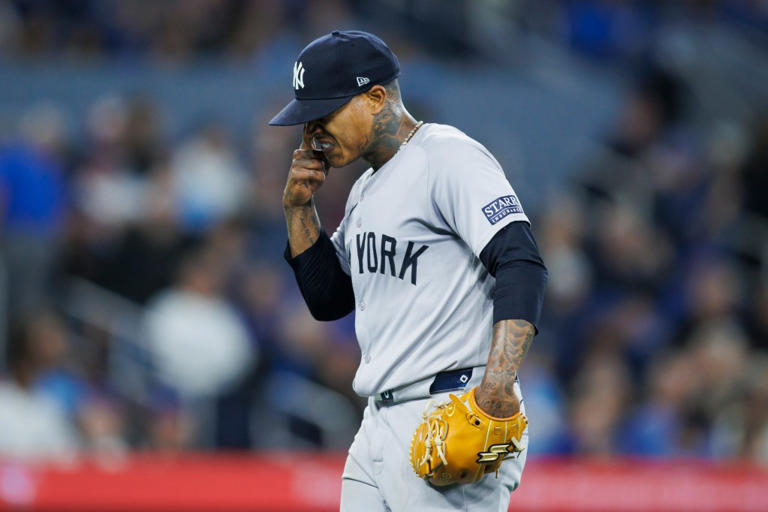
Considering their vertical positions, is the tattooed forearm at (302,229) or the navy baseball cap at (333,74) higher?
the navy baseball cap at (333,74)

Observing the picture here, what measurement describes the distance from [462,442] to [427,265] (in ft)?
1.66

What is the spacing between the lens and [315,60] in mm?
3223

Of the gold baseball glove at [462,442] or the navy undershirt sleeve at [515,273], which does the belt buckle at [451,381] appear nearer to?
the gold baseball glove at [462,442]

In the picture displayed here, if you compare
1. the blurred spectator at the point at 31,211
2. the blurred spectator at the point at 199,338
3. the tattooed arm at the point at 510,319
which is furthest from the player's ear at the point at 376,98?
the blurred spectator at the point at 31,211

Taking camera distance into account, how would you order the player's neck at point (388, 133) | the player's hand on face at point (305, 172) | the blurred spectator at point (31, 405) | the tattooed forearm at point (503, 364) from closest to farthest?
the tattooed forearm at point (503, 364) → the player's neck at point (388, 133) → the player's hand on face at point (305, 172) → the blurred spectator at point (31, 405)

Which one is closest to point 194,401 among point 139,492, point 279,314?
point 279,314

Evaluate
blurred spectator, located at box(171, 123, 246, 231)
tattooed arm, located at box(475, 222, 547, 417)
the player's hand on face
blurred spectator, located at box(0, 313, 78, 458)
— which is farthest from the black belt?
blurred spectator, located at box(171, 123, 246, 231)

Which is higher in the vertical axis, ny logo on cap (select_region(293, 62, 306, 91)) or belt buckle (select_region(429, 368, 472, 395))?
ny logo on cap (select_region(293, 62, 306, 91))

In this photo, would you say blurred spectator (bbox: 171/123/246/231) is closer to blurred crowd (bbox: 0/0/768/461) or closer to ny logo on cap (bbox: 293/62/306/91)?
blurred crowd (bbox: 0/0/768/461)

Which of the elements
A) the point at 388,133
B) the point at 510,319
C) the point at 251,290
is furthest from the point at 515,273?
the point at 251,290

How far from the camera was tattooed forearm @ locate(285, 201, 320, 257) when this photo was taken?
142 inches

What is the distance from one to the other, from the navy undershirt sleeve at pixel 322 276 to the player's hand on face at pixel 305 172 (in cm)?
15

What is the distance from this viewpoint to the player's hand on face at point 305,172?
136 inches

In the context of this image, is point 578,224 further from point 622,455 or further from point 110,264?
point 110,264
